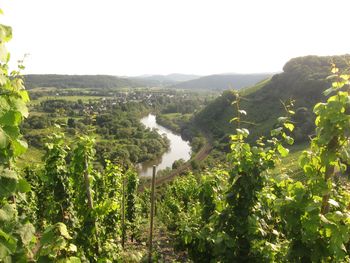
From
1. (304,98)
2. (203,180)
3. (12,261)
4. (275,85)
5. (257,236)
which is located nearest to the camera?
(12,261)

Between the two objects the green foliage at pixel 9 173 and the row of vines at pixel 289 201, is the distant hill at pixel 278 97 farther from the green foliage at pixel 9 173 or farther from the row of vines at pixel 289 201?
the green foliage at pixel 9 173

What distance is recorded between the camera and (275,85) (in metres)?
99.9

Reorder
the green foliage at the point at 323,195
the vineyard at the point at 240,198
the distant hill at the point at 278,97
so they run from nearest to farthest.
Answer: the vineyard at the point at 240,198, the green foliage at the point at 323,195, the distant hill at the point at 278,97

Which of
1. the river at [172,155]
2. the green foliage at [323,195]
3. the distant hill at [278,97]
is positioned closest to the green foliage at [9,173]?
the green foliage at [323,195]

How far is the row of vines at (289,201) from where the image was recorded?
11.6ft

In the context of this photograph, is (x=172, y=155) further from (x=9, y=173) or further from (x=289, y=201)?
(x=9, y=173)

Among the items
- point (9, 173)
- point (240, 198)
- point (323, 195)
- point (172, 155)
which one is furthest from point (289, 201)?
point (172, 155)

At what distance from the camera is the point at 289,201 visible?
12.9ft

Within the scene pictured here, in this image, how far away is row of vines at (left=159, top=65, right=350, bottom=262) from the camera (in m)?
3.54

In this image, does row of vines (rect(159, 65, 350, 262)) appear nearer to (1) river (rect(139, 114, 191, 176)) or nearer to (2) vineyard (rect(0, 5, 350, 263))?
(2) vineyard (rect(0, 5, 350, 263))

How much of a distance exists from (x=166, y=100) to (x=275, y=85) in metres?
98.0

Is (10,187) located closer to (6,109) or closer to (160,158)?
(6,109)

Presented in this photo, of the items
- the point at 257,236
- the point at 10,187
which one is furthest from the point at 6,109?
the point at 257,236

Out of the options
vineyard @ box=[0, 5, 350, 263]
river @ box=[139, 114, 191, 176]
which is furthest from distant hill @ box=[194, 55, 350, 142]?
vineyard @ box=[0, 5, 350, 263]
